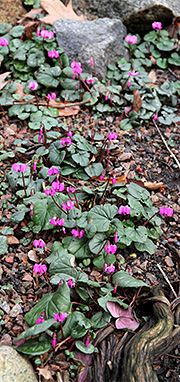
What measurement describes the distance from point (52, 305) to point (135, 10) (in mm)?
3511

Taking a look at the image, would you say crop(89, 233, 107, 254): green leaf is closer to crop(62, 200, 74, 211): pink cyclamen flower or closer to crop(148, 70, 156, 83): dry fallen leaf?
crop(62, 200, 74, 211): pink cyclamen flower

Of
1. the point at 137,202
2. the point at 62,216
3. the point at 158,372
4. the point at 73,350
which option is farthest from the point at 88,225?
the point at 158,372

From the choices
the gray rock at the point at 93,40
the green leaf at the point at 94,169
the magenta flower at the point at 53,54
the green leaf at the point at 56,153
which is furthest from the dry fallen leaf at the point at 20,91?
the green leaf at the point at 94,169

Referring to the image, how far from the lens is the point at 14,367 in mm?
2061

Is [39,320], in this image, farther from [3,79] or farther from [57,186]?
[3,79]

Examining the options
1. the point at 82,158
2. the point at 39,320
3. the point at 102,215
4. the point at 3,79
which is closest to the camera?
the point at 39,320

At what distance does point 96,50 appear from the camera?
3.90 meters

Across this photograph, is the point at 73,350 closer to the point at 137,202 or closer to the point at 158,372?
the point at 158,372

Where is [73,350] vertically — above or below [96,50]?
below

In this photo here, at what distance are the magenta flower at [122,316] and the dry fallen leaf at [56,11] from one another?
3.11 m

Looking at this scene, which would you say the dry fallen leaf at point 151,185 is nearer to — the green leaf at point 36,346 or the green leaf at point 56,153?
the green leaf at point 56,153

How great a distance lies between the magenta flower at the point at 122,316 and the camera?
2.37m

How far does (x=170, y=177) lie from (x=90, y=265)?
1150 mm

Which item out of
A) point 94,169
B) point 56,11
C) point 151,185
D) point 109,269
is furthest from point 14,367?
point 56,11
